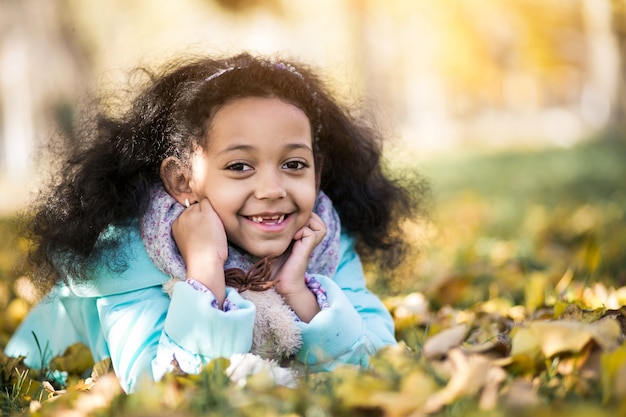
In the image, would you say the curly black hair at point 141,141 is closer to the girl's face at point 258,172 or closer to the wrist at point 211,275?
the girl's face at point 258,172

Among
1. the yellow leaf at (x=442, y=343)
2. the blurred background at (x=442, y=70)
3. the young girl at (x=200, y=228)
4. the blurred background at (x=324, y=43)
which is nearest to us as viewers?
the yellow leaf at (x=442, y=343)

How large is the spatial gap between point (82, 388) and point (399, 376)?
0.99 meters

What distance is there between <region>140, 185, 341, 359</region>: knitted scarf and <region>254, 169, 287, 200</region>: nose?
0.78 feet

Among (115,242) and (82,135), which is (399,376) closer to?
(115,242)

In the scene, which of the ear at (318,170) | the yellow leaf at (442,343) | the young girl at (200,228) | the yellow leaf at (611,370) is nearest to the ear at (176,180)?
the young girl at (200,228)

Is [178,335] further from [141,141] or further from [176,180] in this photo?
[141,141]

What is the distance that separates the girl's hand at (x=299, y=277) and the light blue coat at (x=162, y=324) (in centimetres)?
7

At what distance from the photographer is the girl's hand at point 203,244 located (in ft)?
7.79

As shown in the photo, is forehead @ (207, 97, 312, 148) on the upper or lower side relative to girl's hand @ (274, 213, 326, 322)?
upper

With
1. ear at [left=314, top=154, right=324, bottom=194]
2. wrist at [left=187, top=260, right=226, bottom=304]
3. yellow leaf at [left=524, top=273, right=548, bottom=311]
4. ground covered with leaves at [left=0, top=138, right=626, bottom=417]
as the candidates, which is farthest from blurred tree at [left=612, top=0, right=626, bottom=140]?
wrist at [left=187, top=260, right=226, bottom=304]

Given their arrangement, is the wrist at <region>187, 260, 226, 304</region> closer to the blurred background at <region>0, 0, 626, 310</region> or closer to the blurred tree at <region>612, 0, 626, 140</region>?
the blurred background at <region>0, 0, 626, 310</region>

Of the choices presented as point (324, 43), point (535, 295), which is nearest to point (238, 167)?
point (535, 295)

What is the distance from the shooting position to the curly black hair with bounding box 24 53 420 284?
257 centimetres

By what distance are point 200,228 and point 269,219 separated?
22cm
